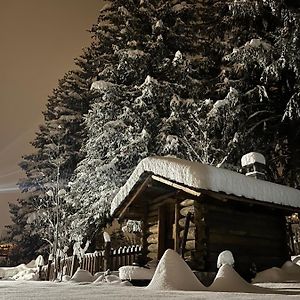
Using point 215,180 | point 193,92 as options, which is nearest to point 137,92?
point 193,92

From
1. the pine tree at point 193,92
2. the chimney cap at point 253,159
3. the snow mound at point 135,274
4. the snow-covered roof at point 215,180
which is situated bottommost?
the snow mound at point 135,274

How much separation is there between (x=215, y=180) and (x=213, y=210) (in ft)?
4.74

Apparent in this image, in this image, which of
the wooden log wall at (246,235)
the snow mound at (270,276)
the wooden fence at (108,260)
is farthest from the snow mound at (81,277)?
the snow mound at (270,276)

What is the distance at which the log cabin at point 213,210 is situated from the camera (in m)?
8.12

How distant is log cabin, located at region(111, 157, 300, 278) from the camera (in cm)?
812

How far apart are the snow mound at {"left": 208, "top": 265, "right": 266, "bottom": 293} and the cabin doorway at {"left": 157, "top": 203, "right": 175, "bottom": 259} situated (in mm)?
5164

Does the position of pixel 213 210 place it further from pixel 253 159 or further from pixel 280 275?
pixel 253 159

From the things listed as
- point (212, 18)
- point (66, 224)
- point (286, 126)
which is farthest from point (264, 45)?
point (66, 224)

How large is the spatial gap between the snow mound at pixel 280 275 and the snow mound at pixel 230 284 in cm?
319

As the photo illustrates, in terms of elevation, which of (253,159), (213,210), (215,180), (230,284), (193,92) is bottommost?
(230,284)

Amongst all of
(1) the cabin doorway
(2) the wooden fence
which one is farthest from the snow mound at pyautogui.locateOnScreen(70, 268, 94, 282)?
(1) the cabin doorway

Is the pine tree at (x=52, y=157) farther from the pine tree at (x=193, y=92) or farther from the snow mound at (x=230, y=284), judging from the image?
the snow mound at (x=230, y=284)

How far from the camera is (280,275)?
27.7 ft

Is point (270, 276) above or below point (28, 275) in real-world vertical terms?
above
